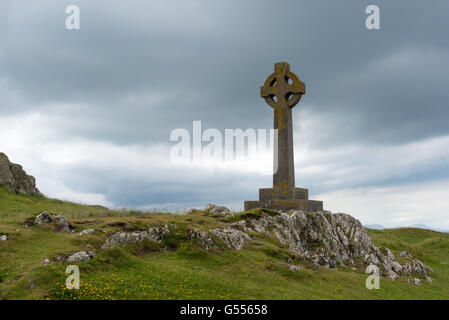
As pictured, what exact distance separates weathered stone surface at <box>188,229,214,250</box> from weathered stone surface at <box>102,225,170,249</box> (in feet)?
4.68

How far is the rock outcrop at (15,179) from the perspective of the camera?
39250mm

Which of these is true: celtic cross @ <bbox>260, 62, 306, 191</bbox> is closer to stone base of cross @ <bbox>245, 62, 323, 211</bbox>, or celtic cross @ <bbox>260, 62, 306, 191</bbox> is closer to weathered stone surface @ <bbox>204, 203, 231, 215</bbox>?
stone base of cross @ <bbox>245, 62, 323, 211</bbox>

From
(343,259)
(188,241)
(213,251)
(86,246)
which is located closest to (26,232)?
(86,246)

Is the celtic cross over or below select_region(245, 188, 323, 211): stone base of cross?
over

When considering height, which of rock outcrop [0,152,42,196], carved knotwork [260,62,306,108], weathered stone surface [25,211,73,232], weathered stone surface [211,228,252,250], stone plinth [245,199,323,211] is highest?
carved knotwork [260,62,306,108]

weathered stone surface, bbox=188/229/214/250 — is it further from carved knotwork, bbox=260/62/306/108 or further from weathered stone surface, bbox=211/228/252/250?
carved knotwork, bbox=260/62/306/108

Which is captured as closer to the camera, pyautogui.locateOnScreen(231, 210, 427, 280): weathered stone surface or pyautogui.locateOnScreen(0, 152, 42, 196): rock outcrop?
pyautogui.locateOnScreen(231, 210, 427, 280): weathered stone surface

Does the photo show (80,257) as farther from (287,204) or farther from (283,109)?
(283,109)

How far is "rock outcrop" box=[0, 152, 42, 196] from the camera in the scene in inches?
1545

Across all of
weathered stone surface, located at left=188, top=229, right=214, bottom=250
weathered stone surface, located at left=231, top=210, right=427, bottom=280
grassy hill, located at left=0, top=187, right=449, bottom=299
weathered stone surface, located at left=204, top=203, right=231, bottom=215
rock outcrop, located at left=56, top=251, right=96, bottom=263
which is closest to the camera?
grassy hill, located at left=0, top=187, right=449, bottom=299

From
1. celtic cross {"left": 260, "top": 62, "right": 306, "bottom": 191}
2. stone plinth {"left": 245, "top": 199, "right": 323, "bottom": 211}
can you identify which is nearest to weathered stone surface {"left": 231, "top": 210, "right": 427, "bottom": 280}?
stone plinth {"left": 245, "top": 199, "right": 323, "bottom": 211}

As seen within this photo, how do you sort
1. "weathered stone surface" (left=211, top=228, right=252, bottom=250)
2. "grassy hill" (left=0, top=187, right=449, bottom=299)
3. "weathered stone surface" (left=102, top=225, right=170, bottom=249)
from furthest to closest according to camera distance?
"weathered stone surface" (left=211, top=228, right=252, bottom=250)
"weathered stone surface" (left=102, top=225, right=170, bottom=249)
"grassy hill" (left=0, top=187, right=449, bottom=299)
